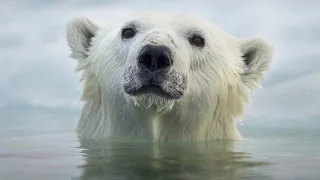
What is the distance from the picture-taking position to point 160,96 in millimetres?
7676

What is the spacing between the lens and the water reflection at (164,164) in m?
4.62

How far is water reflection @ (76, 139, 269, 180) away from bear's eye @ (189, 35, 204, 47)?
1908mm

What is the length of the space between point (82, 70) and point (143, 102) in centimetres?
242

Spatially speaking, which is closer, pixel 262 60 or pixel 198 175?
pixel 198 175

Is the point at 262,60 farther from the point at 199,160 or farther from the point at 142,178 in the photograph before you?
the point at 142,178

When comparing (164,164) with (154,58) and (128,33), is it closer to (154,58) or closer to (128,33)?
(154,58)

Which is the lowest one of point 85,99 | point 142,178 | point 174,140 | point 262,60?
point 142,178

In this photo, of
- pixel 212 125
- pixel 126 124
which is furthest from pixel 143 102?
pixel 212 125

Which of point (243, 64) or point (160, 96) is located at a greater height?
point (243, 64)

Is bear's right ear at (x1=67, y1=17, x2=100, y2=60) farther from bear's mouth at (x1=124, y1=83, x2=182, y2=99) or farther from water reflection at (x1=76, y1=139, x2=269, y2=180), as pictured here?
water reflection at (x1=76, y1=139, x2=269, y2=180)

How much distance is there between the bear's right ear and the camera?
10062mm

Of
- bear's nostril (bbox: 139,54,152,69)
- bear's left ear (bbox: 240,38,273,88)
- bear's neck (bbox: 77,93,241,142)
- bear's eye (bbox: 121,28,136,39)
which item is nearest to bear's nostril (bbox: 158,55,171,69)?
bear's nostril (bbox: 139,54,152,69)

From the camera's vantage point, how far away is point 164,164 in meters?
5.44

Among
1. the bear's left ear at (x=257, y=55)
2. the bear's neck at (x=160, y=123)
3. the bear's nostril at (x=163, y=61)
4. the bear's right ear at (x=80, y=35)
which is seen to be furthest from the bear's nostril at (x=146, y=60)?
the bear's left ear at (x=257, y=55)
